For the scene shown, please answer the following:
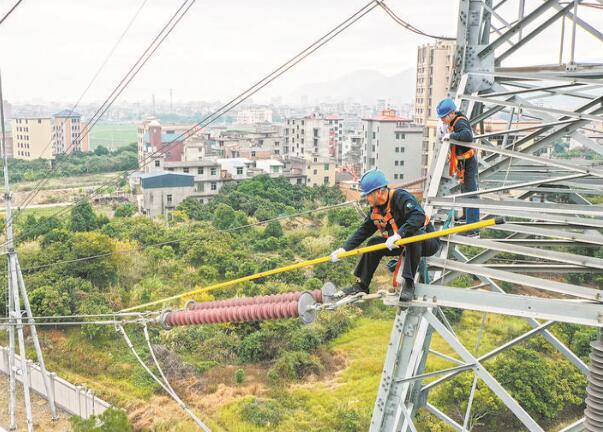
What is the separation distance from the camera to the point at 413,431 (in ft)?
12.9

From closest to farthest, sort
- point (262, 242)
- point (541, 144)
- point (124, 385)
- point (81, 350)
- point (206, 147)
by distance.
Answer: point (541, 144) < point (124, 385) < point (81, 350) < point (262, 242) < point (206, 147)

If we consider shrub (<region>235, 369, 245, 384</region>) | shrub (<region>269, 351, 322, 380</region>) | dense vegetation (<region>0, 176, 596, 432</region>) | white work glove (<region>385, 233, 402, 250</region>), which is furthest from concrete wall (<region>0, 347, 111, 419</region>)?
white work glove (<region>385, 233, 402, 250</region>)

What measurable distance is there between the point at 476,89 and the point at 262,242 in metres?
17.2

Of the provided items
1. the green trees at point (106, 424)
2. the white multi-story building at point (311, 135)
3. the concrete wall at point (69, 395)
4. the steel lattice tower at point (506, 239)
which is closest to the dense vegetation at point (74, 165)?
the white multi-story building at point (311, 135)

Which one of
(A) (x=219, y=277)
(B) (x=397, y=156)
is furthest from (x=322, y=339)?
(B) (x=397, y=156)

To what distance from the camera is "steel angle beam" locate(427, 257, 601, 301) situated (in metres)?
3.45

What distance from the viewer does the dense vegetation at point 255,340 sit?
1176 centimetres

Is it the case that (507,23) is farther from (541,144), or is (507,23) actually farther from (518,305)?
(518,305)

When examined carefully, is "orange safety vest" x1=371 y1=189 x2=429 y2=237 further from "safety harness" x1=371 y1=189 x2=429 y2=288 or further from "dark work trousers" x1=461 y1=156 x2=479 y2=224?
"dark work trousers" x1=461 y1=156 x2=479 y2=224

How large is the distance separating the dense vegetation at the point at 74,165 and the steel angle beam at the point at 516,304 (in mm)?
46833

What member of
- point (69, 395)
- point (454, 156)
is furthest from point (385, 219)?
point (69, 395)

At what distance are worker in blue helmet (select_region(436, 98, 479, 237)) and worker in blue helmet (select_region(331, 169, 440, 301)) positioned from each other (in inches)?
51.0

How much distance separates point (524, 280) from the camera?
3.84 metres

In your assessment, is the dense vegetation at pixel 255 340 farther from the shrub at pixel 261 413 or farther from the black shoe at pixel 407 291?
the black shoe at pixel 407 291
